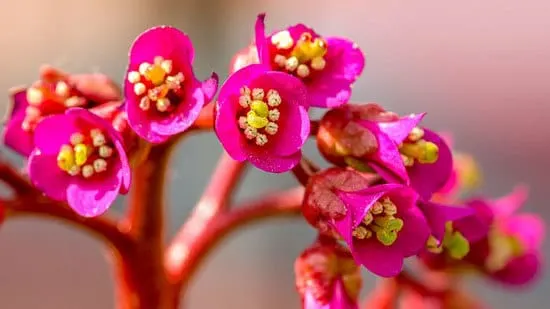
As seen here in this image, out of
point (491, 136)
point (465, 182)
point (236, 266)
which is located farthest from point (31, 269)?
point (465, 182)

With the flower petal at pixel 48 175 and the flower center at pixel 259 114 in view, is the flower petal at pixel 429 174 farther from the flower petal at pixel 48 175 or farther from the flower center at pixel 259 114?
the flower petal at pixel 48 175

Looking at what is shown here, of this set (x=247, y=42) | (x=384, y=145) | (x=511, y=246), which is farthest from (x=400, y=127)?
(x=247, y=42)

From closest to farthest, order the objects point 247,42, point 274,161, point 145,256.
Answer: point 274,161, point 145,256, point 247,42

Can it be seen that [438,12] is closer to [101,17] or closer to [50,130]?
[101,17]

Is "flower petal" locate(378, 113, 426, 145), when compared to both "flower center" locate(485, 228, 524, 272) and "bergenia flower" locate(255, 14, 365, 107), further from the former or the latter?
"flower center" locate(485, 228, 524, 272)

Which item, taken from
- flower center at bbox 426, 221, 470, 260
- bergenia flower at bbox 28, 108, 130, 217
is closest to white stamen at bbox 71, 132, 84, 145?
bergenia flower at bbox 28, 108, 130, 217

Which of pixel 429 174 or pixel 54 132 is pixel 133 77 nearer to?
pixel 54 132

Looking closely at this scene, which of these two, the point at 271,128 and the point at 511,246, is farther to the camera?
the point at 511,246
